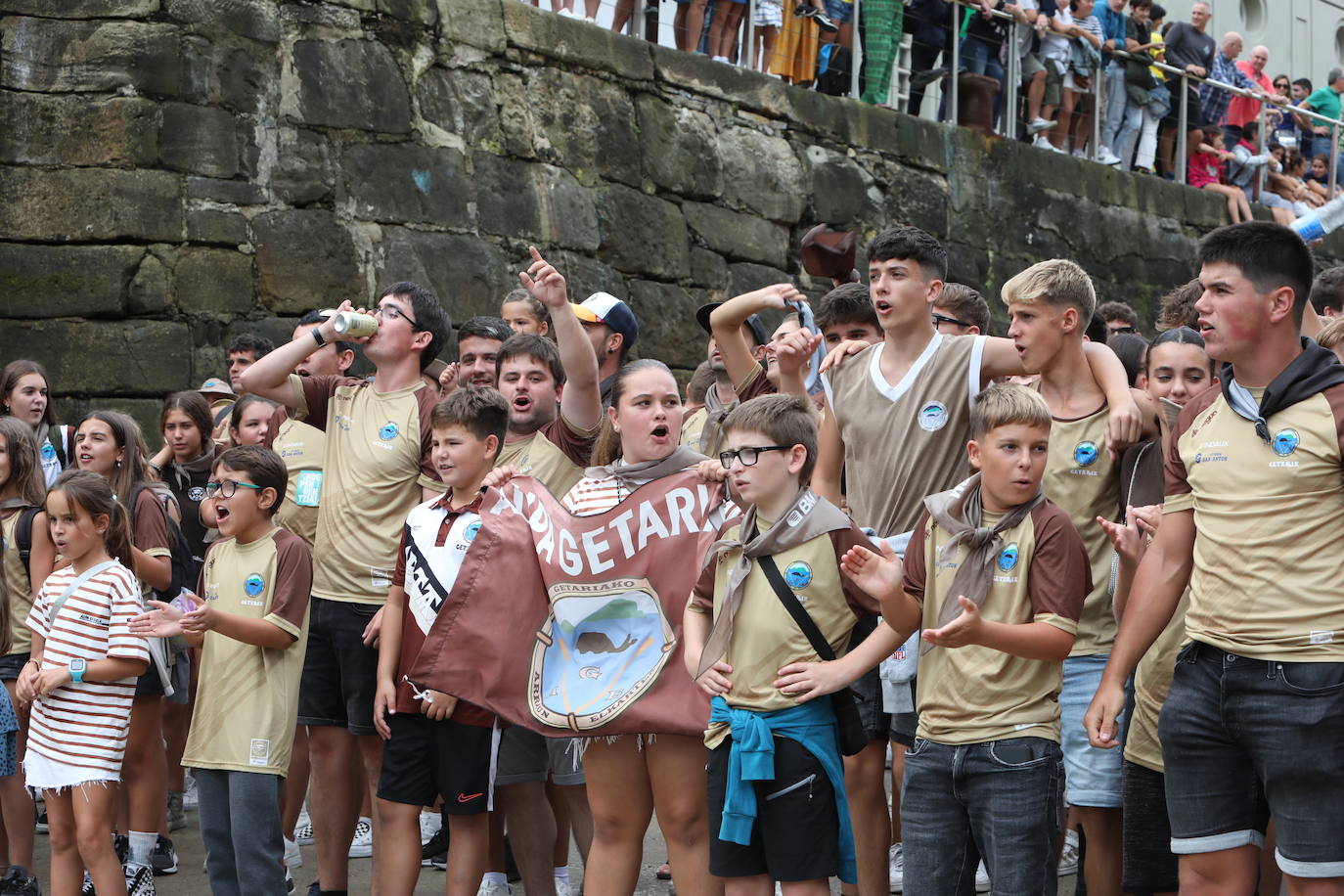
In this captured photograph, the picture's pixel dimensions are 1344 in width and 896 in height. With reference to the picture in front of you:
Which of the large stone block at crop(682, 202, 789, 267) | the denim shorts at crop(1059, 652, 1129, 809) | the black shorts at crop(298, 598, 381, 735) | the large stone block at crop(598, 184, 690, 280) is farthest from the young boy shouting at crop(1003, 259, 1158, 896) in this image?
the large stone block at crop(682, 202, 789, 267)

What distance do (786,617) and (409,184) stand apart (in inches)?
213

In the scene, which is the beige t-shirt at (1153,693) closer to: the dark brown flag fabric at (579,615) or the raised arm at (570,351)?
the dark brown flag fabric at (579,615)

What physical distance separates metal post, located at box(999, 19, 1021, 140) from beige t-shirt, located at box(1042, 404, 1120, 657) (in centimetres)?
894

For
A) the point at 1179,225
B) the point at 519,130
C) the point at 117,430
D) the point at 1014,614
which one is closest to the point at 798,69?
the point at 519,130

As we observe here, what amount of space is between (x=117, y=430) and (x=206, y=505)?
865 millimetres

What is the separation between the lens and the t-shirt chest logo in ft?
14.6

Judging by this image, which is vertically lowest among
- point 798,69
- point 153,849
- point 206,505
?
point 153,849

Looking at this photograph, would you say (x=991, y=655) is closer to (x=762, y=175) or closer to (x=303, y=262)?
(x=303, y=262)

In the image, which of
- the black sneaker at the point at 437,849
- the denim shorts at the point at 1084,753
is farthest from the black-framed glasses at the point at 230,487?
the denim shorts at the point at 1084,753

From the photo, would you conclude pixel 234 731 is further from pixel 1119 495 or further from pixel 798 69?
pixel 798 69

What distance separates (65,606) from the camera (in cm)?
526

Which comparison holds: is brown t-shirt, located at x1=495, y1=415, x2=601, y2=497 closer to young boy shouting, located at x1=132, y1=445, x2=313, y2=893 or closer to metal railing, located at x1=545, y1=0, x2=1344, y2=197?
young boy shouting, located at x1=132, y1=445, x2=313, y2=893

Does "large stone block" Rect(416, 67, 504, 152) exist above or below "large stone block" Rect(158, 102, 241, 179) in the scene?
above

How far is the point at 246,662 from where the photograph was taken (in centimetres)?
512
